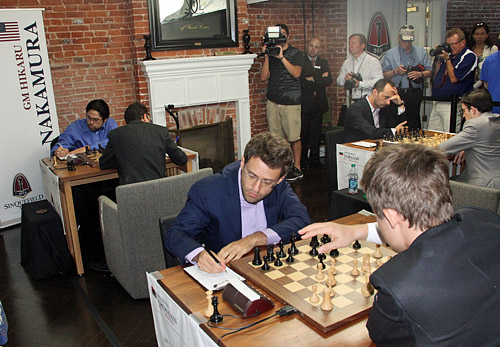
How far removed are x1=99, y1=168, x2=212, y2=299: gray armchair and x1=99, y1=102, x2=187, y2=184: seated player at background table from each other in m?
0.46

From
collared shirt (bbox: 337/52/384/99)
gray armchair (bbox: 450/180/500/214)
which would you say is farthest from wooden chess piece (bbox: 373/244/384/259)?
collared shirt (bbox: 337/52/384/99)

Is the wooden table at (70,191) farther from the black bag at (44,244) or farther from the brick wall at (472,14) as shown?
the brick wall at (472,14)

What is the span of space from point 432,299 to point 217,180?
140 cm

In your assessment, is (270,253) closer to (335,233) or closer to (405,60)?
(335,233)

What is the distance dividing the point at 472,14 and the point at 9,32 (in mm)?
6700

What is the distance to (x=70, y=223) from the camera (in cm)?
394

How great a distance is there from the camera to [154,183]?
10.5ft

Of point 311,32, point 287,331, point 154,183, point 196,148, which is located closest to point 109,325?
point 154,183

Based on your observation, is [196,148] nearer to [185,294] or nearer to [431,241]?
[185,294]

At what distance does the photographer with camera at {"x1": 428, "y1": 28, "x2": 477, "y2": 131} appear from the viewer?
600 cm

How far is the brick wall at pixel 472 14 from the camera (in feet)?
24.0

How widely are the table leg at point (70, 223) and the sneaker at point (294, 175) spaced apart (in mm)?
3218

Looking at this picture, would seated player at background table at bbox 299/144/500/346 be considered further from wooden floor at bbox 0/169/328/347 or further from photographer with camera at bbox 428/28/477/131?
photographer with camera at bbox 428/28/477/131

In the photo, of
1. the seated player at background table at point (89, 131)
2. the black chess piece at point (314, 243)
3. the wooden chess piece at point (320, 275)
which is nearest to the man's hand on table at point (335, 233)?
the wooden chess piece at point (320, 275)
